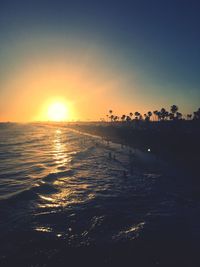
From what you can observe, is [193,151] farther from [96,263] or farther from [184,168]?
[96,263]

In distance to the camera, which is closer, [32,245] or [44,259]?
[44,259]

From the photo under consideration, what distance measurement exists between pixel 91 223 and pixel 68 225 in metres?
1.48

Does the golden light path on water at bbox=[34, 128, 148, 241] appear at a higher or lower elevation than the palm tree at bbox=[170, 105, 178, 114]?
lower

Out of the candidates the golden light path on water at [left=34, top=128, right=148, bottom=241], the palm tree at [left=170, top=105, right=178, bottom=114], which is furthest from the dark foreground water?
the palm tree at [left=170, top=105, right=178, bottom=114]

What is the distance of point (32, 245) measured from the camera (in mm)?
11430

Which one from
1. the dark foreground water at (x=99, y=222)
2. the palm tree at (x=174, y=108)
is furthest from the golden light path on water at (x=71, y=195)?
the palm tree at (x=174, y=108)

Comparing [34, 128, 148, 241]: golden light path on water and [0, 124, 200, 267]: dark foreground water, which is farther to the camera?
[34, 128, 148, 241]: golden light path on water

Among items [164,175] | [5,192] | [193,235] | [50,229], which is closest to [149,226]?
[193,235]

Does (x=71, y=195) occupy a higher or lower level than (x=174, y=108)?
lower

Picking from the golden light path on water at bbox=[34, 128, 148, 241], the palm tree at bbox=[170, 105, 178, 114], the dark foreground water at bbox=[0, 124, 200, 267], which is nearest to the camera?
the dark foreground water at bbox=[0, 124, 200, 267]

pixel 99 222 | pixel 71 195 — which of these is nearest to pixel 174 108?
pixel 71 195

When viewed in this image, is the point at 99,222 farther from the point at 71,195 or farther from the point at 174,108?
the point at 174,108

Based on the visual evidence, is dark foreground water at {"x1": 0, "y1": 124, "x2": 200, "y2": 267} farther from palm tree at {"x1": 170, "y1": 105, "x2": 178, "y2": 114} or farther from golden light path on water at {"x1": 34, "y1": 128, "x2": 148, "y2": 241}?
palm tree at {"x1": 170, "y1": 105, "x2": 178, "y2": 114}

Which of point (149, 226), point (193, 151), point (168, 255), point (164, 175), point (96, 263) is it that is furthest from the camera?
point (193, 151)
